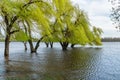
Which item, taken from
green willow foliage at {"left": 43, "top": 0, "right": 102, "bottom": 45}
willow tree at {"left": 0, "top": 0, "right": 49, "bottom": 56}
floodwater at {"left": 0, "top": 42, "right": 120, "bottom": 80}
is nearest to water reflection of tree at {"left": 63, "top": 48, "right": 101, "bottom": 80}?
floodwater at {"left": 0, "top": 42, "right": 120, "bottom": 80}

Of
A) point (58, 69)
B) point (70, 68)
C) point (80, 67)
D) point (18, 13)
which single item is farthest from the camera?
point (18, 13)

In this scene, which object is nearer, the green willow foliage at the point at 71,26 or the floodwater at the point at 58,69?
the floodwater at the point at 58,69

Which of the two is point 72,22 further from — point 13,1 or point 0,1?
point 0,1

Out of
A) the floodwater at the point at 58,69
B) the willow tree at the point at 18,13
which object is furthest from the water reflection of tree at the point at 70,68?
the willow tree at the point at 18,13

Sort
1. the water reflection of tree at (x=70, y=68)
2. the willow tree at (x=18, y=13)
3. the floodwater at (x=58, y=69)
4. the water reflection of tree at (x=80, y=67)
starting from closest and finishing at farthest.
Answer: the floodwater at (x=58, y=69) → the water reflection of tree at (x=70, y=68) → the water reflection of tree at (x=80, y=67) → the willow tree at (x=18, y=13)

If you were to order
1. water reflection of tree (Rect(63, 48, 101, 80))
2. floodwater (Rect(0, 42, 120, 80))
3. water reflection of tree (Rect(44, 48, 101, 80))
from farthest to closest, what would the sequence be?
water reflection of tree (Rect(63, 48, 101, 80)), water reflection of tree (Rect(44, 48, 101, 80)), floodwater (Rect(0, 42, 120, 80))

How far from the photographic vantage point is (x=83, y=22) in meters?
57.3

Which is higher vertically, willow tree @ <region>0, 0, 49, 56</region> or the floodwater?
willow tree @ <region>0, 0, 49, 56</region>

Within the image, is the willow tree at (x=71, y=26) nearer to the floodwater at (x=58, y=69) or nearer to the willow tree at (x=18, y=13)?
the willow tree at (x=18, y=13)

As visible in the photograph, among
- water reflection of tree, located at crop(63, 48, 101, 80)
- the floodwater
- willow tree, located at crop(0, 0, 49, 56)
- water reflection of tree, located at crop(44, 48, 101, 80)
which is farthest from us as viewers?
willow tree, located at crop(0, 0, 49, 56)

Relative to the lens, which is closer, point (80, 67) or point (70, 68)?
point (70, 68)

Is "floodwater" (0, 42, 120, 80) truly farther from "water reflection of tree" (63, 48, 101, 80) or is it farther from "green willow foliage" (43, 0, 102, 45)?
"green willow foliage" (43, 0, 102, 45)

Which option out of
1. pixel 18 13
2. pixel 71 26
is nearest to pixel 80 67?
pixel 18 13

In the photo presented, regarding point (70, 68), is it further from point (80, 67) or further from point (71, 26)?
A: point (71, 26)
